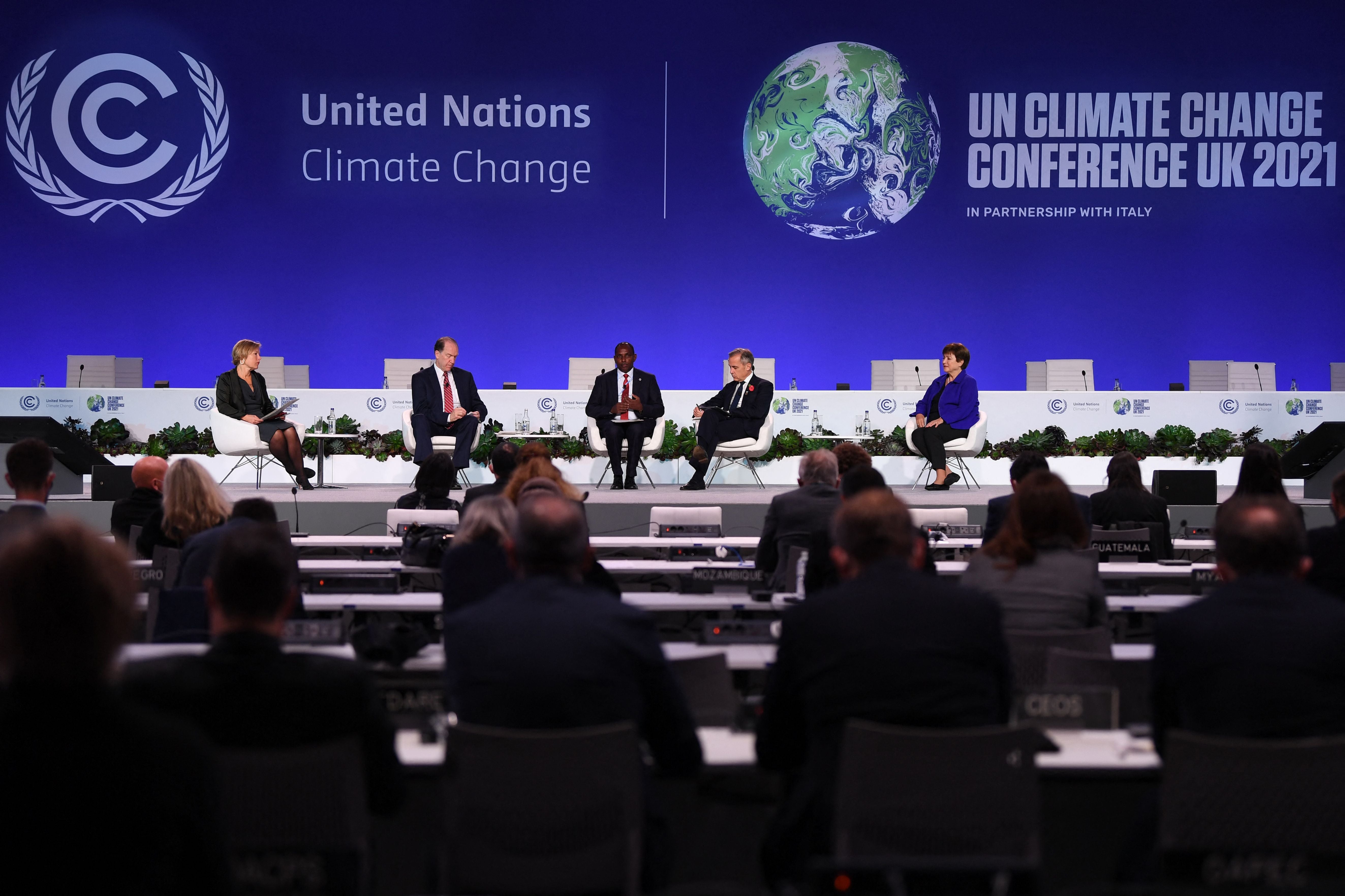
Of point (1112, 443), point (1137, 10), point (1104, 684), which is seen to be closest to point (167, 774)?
point (1104, 684)

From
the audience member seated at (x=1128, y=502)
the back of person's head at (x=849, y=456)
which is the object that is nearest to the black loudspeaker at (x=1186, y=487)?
the audience member seated at (x=1128, y=502)

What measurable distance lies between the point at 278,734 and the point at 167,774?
515 millimetres

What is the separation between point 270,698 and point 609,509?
20.7 ft

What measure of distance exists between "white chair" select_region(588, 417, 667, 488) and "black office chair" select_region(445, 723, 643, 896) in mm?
7271

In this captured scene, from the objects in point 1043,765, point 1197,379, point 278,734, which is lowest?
point 1043,765

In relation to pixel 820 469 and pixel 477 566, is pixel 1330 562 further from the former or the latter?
pixel 477 566

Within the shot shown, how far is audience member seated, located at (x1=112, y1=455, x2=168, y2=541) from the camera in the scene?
5.09m

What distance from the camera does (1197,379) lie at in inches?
401

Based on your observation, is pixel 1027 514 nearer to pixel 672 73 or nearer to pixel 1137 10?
pixel 672 73

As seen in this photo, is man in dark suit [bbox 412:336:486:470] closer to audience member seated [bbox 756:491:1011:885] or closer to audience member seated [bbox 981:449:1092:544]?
audience member seated [bbox 981:449:1092:544]

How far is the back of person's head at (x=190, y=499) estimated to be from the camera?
4238 mm

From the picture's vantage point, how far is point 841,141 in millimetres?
11812

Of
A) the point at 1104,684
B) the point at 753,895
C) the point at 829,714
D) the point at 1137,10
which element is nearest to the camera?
the point at 753,895

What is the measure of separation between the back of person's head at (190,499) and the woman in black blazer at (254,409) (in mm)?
4388
